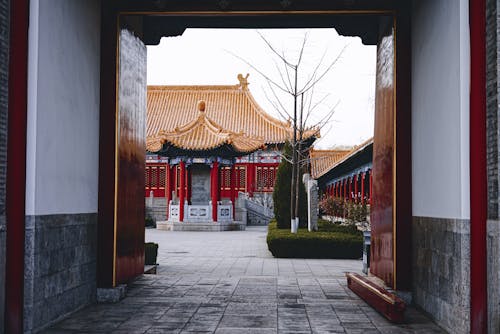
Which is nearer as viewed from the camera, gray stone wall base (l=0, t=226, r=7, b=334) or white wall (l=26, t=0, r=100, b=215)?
gray stone wall base (l=0, t=226, r=7, b=334)

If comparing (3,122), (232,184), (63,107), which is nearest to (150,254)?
(63,107)

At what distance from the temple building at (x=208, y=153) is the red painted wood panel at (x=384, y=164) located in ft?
52.8

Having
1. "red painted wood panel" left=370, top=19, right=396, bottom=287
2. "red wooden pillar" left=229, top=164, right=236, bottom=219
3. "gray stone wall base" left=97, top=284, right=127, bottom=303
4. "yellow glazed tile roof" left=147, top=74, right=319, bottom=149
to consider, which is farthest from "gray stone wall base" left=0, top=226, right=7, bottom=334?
"yellow glazed tile roof" left=147, top=74, right=319, bottom=149

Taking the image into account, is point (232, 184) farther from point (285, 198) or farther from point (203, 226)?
point (285, 198)

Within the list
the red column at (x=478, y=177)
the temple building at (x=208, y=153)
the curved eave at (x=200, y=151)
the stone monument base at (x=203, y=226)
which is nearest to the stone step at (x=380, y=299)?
the red column at (x=478, y=177)

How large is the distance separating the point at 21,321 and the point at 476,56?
4428 mm

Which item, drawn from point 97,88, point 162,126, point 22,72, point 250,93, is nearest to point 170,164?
point 162,126

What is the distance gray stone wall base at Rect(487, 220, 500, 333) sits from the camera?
187 inches

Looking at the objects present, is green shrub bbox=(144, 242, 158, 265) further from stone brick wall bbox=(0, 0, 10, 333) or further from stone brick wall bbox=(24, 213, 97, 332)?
stone brick wall bbox=(0, 0, 10, 333)

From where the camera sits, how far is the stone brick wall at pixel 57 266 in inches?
212

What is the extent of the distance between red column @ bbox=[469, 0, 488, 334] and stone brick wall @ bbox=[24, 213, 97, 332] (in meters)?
3.71

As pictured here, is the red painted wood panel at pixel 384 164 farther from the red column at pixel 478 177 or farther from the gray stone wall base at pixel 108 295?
the gray stone wall base at pixel 108 295

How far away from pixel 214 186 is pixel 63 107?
22278 millimetres

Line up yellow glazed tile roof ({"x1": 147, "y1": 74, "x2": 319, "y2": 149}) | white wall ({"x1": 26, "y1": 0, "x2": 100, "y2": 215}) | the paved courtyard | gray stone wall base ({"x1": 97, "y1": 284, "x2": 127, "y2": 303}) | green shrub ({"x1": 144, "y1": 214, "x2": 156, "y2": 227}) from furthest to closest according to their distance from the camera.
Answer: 1. yellow glazed tile roof ({"x1": 147, "y1": 74, "x2": 319, "y2": 149})
2. green shrub ({"x1": 144, "y1": 214, "x2": 156, "y2": 227})
3. gray stone wall base ({"x1": 97, "y1": 284, "x2": 127, "y2": 303})
4. the paved courtyard
5. white wall ({"x1": 26, "y1": 0, "x2": 100, "y2": 215})
